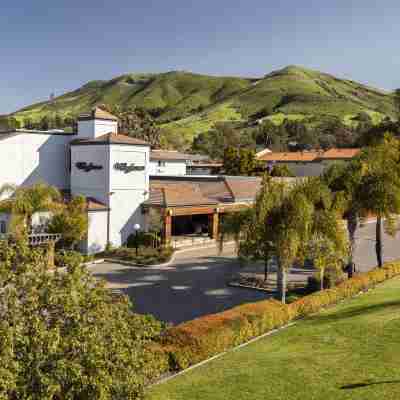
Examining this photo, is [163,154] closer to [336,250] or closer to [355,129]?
[336,250]

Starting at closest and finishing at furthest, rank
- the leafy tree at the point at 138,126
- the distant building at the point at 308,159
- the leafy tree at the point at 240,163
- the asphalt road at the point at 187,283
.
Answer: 1. the asphalt road at the point at 187,283
2. the leafy tree at the point at 240,163
3. the leafy tree at the point at 138,126
4. the distant building at the point at 308,159

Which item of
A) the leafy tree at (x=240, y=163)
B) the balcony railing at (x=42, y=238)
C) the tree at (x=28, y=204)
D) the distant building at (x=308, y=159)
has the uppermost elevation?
the distant building at (x=308, y=159)

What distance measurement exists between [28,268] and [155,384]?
18.9 ft

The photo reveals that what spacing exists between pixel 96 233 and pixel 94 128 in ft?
25.2

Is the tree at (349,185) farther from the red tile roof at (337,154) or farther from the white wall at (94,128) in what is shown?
the red tile roof at (337,154)

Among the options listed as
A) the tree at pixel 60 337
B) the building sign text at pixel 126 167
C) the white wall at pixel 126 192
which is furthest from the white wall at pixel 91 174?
the tree at pixel 60 337

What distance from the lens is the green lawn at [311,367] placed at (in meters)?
11.6

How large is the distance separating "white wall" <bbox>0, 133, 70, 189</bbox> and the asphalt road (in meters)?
9.81

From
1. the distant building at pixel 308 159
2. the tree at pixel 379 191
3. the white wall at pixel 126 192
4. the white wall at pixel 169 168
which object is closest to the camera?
the tree at pixel 379 191

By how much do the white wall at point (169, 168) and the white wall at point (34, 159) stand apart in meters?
16.4

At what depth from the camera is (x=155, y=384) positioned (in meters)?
12.6

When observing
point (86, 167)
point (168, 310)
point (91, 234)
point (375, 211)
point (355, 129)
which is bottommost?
point (168, 310)

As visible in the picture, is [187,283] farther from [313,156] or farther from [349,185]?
[313,156]

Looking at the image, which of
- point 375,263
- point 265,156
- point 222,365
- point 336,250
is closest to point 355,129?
point 265,156
